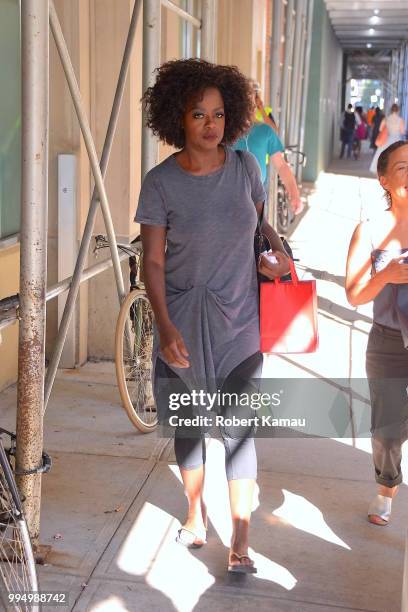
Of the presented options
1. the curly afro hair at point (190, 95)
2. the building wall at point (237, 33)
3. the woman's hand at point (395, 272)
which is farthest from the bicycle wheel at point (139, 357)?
the building wall at point (237, 33)

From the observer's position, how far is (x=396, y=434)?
3670 millimetres

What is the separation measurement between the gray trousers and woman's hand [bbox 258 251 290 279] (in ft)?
1.70

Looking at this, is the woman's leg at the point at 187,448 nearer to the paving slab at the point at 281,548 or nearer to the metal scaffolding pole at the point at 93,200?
the paving slab at the point at 281,548

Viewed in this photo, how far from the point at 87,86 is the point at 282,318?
9.96ft

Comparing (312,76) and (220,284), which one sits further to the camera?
(312,76)

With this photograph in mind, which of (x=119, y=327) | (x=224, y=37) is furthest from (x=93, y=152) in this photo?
(x=224, y=37)

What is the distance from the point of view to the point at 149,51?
4.65 meters

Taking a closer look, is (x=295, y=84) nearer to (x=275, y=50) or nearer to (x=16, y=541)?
(x=275, y=50)

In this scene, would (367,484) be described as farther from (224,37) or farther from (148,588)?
(224,37)

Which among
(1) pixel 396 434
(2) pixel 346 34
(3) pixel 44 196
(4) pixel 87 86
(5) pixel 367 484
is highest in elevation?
(2) pixel 346 34

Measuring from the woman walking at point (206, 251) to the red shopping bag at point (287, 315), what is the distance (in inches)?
1.7

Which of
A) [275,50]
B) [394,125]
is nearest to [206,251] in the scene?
[275,50]

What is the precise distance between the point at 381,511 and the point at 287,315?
1.06m

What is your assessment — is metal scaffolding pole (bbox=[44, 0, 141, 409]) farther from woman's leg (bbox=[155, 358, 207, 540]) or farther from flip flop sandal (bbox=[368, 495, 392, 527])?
flip flop sandal (bbox=[368, 495, 392, 527])
